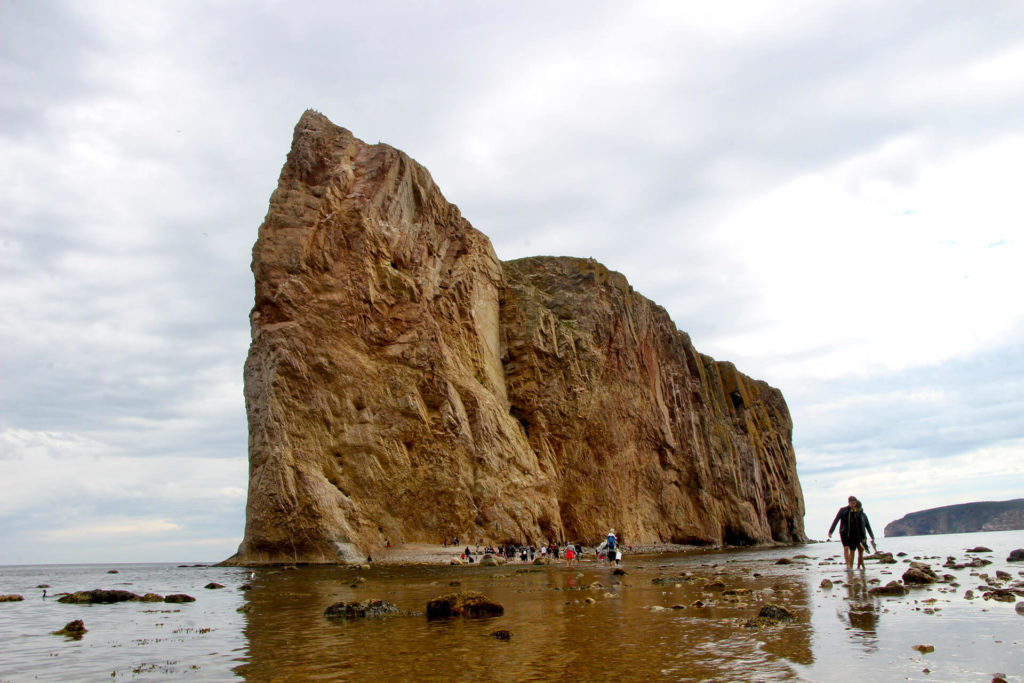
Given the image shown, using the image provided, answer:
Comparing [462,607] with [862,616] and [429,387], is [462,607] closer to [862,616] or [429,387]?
[862,616]

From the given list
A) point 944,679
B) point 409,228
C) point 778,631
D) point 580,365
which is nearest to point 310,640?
point 778,631

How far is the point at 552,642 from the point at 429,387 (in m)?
41.0

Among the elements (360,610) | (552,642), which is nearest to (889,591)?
(552,642)

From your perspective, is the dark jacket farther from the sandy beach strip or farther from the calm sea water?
the sandy beach strip

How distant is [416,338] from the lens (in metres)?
51.8

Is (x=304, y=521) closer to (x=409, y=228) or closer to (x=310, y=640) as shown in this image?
(x=409, y=228)

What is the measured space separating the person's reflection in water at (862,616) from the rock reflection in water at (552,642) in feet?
2.34

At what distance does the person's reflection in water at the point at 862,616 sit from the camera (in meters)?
9.56

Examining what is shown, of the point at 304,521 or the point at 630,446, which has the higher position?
the point at 630,446

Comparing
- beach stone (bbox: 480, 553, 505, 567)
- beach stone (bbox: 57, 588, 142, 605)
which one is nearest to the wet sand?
beach stone (bbox: 480, 553, 505, 567)

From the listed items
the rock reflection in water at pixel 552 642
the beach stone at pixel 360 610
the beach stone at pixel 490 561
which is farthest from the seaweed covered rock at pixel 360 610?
the beach stone at pixel 490 561

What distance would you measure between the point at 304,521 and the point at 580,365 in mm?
33358

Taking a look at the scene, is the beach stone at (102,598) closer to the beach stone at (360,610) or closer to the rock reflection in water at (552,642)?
the rock reflection in water at (552,642)

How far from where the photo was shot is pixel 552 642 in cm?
1016
